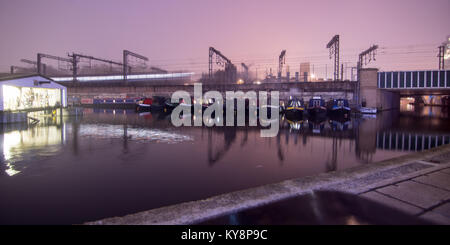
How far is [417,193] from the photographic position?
5.14 metres

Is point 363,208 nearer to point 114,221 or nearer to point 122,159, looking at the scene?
point 114,221

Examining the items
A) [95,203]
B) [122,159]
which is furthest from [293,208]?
[122,159]

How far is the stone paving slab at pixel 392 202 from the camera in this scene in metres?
4.39

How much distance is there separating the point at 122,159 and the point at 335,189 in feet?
21.1

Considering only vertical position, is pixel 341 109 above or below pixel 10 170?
above

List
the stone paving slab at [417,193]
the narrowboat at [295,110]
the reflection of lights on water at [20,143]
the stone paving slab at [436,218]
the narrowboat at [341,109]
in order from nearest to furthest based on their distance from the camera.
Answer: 1. the stone paving slab at [436,218]
2. the stone paving slab at [417,193]
3. the reflection of lights on water at [20,143]
4. the narrowboat at [295,110]
5. the narrowboat at [341,109]

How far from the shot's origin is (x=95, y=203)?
16.7 feet

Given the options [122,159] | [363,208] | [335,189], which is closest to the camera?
[363,208]

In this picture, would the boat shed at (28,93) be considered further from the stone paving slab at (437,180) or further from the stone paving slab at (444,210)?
the stone paving slab at (444,210)

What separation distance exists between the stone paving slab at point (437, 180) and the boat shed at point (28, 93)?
24943 millimetres

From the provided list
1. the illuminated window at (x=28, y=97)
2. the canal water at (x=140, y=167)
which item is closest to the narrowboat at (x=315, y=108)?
the canal water at (x=140, y=167)

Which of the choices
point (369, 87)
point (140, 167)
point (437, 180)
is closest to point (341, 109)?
point (369, 87)

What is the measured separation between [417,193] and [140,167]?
21.5ft

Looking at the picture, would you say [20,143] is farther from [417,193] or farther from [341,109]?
[341,109]
